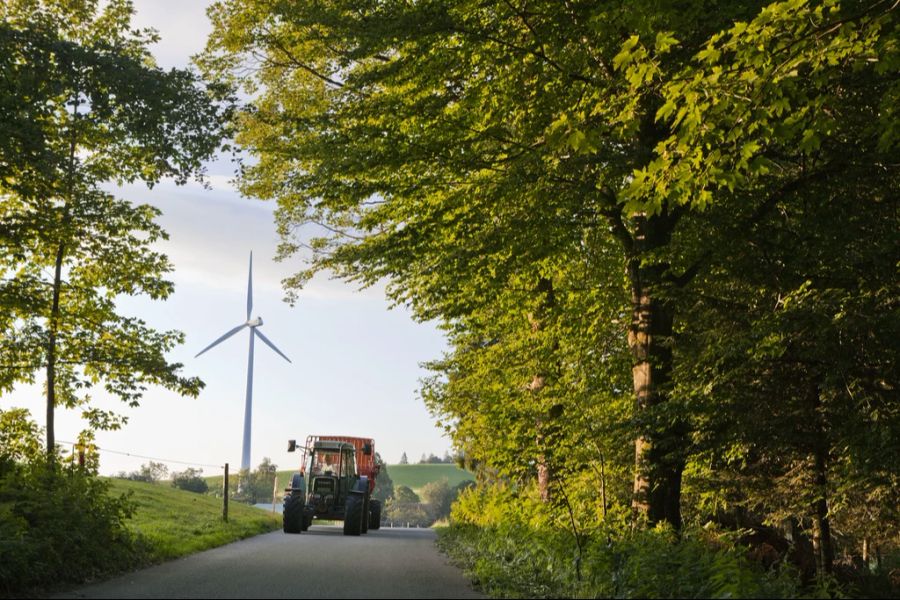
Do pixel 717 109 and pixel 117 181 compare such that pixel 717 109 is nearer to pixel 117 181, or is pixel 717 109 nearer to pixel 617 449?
pixel 617 449

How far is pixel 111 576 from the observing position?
11.1 metres

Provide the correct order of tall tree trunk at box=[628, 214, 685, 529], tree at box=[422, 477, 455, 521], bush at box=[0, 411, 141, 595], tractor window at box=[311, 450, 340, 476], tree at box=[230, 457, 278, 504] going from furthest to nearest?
tree at box=[422, 477, 455, 521], tree at box=[230, 457, 278, 504], tractor window at box=[311, 450, 340, 476], tall tree trunk at box=[628, 214, 685, 529], bush at box=[0, 411, 141, 595]

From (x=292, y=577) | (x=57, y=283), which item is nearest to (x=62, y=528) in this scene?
(x=292, y=577)

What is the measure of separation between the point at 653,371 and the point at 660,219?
8.57ft

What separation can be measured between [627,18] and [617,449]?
8.32 metres

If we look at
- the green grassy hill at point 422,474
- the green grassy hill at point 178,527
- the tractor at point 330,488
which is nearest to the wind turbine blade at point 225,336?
the green grassy hill at point 178,527

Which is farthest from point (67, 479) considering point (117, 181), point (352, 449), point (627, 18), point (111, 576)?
point (352, 449)

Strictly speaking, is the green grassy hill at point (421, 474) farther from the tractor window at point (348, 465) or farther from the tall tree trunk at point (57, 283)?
the tall tree trunk at point (57, 283)

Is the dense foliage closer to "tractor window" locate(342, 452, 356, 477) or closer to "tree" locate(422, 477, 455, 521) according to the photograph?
"tractor window" locate(342, 452, 356, 477)

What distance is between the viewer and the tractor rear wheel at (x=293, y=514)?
23703 mm

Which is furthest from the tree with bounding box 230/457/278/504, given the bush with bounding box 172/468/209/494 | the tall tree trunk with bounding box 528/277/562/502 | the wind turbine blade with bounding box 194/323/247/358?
the tall tree trunk with bounding box 528/277/562/502

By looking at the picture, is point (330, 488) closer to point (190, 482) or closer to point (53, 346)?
point (53, 346)

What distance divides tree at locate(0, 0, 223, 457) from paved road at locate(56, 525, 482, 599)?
18.6 ft

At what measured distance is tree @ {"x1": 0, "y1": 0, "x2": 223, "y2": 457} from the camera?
15.8m
